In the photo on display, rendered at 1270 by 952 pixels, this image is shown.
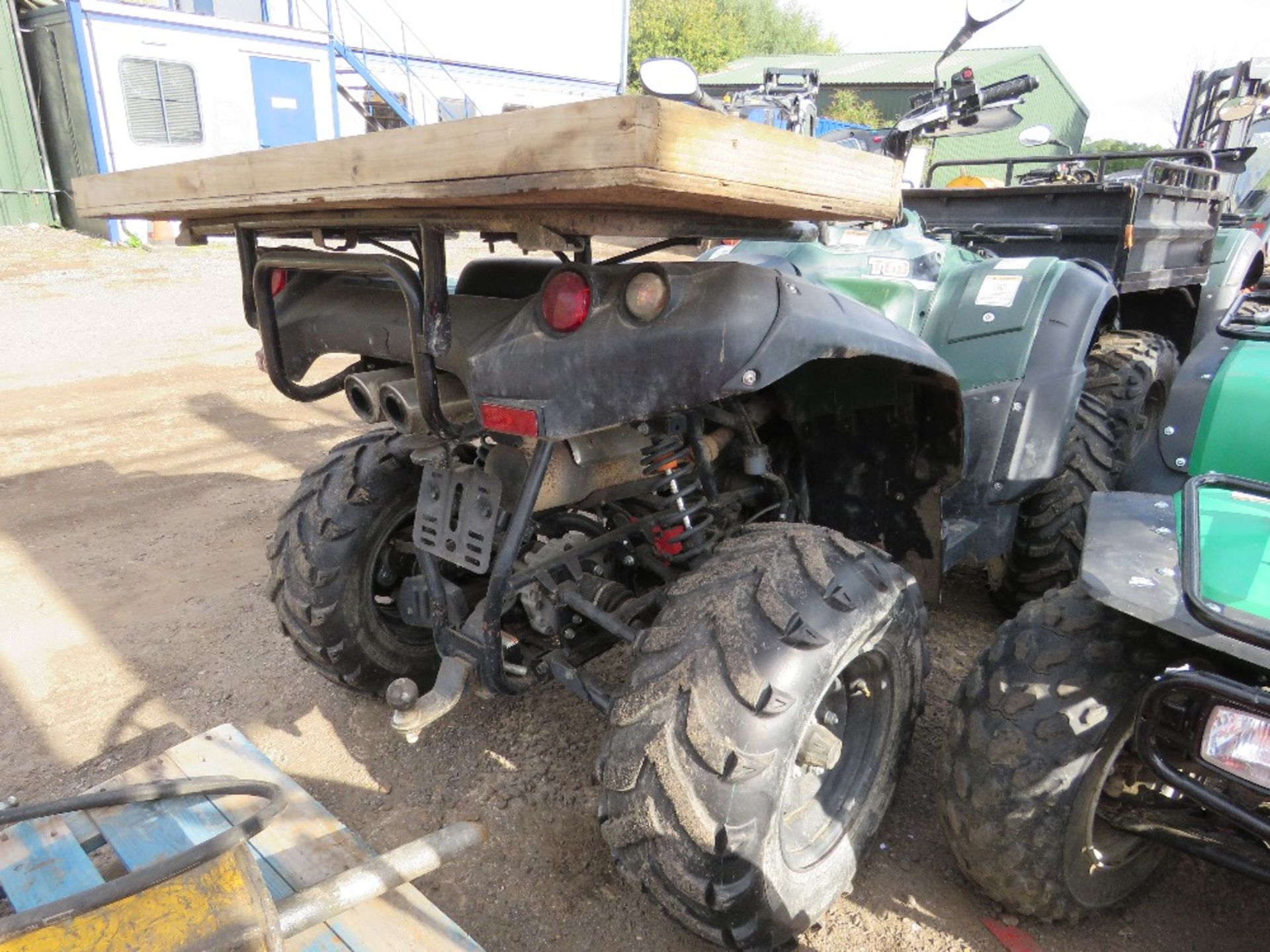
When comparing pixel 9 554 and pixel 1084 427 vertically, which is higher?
pixel 1084 427

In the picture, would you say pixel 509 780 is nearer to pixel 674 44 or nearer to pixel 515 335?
pixel 515 335

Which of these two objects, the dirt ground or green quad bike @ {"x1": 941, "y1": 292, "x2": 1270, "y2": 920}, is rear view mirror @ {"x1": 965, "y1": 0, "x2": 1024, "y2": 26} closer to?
green quad bike @ {"x1": 941, "y1": 292, "x2": 1270, "y2": 920}

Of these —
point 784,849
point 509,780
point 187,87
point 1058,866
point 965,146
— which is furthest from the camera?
point 965,146

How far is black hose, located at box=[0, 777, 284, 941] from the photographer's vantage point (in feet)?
5.38

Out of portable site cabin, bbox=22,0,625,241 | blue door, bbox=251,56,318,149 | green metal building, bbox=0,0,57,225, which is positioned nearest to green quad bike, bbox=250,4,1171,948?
portable site cabin, bbox=22,0,625,241

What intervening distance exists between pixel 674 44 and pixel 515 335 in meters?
43.7

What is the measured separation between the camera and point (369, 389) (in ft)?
6.52

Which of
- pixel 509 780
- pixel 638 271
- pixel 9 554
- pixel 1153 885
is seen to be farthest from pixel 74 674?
pixel 1153 885

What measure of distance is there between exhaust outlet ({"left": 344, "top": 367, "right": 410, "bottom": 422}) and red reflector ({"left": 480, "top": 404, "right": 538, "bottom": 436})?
0.36m

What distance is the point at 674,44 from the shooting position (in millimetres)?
40531

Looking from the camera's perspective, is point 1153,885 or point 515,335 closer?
point 515,335

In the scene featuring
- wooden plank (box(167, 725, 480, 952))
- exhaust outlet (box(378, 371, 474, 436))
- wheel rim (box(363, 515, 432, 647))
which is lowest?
wooden plank (box(167, 725, 480, 952))

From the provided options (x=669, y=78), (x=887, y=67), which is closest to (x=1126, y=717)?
(x=669, y=78)

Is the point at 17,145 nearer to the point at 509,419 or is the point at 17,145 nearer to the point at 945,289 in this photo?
the point at 945,289
